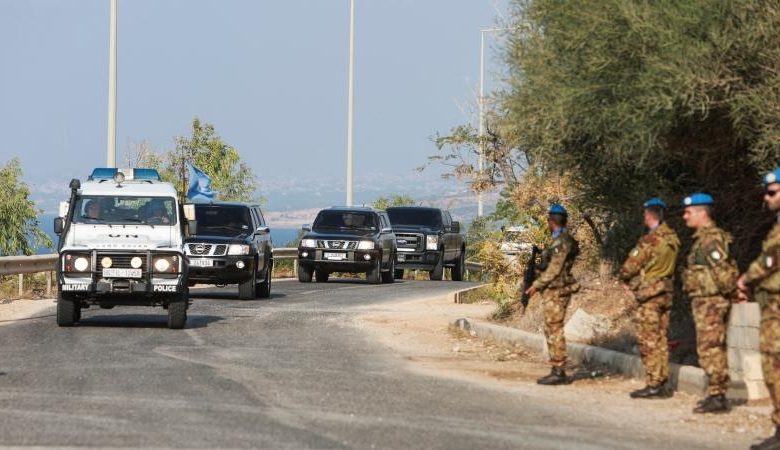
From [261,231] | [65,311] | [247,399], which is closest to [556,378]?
[247,399]

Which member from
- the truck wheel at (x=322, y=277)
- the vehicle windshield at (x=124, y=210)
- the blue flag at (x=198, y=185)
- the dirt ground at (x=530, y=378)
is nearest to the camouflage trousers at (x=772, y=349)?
the dirt ground at (x=530, y=378)

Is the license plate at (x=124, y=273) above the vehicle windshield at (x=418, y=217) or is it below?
below

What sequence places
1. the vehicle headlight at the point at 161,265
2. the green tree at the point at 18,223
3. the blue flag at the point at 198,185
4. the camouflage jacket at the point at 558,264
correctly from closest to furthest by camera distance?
the camouflage jacket at the point at 558,264 < the vehicle headlight at the point at 161,265 < the blue flag at the point at 198,185 < the green tree at the point at 18,223

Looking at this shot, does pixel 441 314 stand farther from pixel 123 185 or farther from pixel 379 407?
pixel 379 407

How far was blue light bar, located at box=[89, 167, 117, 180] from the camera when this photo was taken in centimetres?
2084

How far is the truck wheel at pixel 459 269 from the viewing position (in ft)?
138

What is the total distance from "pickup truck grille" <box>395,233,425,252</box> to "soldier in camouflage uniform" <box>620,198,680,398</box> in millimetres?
26593

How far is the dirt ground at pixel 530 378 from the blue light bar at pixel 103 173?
13.6 feet

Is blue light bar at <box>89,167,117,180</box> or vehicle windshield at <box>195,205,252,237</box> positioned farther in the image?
vehicle windshield at <box>195,205,252,237</box>

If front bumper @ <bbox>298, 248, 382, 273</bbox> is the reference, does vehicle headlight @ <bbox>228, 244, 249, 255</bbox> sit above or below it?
above

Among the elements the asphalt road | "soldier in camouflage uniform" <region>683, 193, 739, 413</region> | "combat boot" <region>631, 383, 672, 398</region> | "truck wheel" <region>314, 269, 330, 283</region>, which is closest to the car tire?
"truck wheel" <region>314, 269, 330, 283</region>

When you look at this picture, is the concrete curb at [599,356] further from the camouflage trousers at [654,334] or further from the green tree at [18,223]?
the green tree at [18,223]

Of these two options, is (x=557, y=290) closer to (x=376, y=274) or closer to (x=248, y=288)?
(x=248, y=288)

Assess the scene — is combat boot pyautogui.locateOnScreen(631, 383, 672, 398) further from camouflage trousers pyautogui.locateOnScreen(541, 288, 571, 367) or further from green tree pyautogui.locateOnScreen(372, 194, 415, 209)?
green tree pyautogui.locateOnScreen(372, 194, 415, 209)
